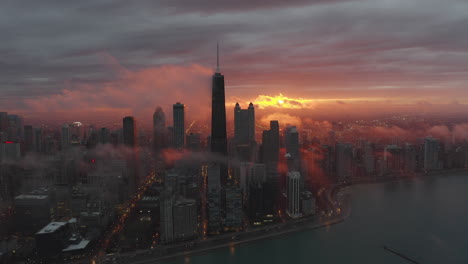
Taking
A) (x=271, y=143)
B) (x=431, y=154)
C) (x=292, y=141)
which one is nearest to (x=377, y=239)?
(x=271, y=143)

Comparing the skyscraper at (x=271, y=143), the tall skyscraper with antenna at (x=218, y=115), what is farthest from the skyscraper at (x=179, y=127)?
the skyscraper at (x=271, y=143)

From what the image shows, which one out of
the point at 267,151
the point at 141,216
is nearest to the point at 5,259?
the point at 141,216

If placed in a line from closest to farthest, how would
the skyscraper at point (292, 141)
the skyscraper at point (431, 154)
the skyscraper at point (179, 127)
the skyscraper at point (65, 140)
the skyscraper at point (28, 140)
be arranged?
1. the skyscraper at point (28, 140)
2. the skyscraper at point (65, 140)
3. the skyscraper at point (292, 141)
4. the skyscraper at point (179, 127)
5. the skyscraper at point (431, 154)

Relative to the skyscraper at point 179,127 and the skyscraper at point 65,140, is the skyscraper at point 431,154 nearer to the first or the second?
the skyscraper at point 179,127

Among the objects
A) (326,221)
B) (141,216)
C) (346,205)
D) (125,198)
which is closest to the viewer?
(141,216)

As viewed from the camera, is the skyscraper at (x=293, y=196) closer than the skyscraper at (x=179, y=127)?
Yes

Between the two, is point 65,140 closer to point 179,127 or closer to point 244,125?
point 179,127

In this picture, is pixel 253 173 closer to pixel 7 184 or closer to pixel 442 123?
pixel 7 184
